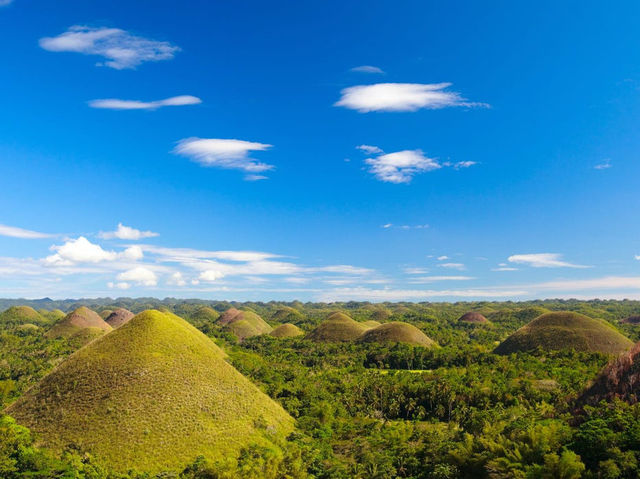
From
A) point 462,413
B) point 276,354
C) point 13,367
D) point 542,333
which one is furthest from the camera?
point 276,354

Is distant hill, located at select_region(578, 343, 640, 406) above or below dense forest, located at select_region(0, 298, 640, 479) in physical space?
above

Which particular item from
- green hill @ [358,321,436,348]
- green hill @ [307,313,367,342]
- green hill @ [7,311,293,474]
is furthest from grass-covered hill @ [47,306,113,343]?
green hill @ [358,321,436,348]

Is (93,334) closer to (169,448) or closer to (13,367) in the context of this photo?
(13,367)

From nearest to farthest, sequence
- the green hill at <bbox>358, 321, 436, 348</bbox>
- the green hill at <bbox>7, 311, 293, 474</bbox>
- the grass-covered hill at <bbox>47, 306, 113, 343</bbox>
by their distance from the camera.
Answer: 1. the green hill at <bbox>7, 311, 293, 474</bbox>
2. the green hill at <bbox>358, 321, 436, 348</bbox>
3. the grass-covered hill at <bbox>47, 306, 113, 343</bbox>

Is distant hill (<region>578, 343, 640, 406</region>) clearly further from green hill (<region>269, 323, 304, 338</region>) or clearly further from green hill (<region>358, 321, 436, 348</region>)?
green hill (<region>269, 323, 304, 338</region>)

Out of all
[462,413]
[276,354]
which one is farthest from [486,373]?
[276,354]

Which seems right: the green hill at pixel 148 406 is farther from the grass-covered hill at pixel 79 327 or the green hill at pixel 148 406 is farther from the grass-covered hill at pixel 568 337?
the grass-covered hill at pixel 79 327
